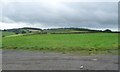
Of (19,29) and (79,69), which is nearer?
(79,69)

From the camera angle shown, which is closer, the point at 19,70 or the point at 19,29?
the point at 19,70

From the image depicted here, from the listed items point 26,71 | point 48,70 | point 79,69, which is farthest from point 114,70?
point 26,71

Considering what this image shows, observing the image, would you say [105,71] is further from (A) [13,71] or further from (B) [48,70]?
(A) [13,71]

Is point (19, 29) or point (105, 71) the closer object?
point (105, 71)

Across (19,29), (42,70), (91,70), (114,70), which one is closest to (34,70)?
(42,70)

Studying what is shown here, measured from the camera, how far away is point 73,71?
16.2 metres

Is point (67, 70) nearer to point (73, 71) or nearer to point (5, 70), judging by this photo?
point (73, 71)

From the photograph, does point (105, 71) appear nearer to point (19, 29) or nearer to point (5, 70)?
point (5, 70)

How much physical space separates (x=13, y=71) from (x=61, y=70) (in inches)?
100

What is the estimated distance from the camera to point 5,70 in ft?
54.5

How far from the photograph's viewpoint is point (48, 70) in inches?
650

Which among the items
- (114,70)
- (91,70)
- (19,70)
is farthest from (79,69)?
(19,70)

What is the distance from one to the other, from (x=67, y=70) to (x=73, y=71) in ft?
1.59

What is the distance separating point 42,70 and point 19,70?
48.6 inches
